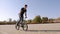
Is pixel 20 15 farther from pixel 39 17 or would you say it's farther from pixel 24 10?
pixel 39 17

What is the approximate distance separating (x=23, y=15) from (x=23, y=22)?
0.41 metres

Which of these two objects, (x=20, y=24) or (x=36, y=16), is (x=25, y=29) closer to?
(x=20, y=24)

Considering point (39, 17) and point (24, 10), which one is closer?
point (24, 10)

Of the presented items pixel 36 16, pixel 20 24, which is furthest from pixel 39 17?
pixel 20 24

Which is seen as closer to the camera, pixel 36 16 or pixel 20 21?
pixel 20 21

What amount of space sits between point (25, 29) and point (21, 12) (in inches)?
41.6

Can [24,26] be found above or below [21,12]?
below

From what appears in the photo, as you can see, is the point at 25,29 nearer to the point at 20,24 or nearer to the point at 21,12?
the point at 20,24

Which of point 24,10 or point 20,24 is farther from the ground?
point 24,10

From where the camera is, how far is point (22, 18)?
9.99 meters

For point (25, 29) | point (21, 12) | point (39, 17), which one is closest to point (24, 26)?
point (25, 29)

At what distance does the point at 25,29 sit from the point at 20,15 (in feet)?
2.99

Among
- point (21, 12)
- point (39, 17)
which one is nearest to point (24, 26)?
point (21, 12)

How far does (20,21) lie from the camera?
1025 cm
